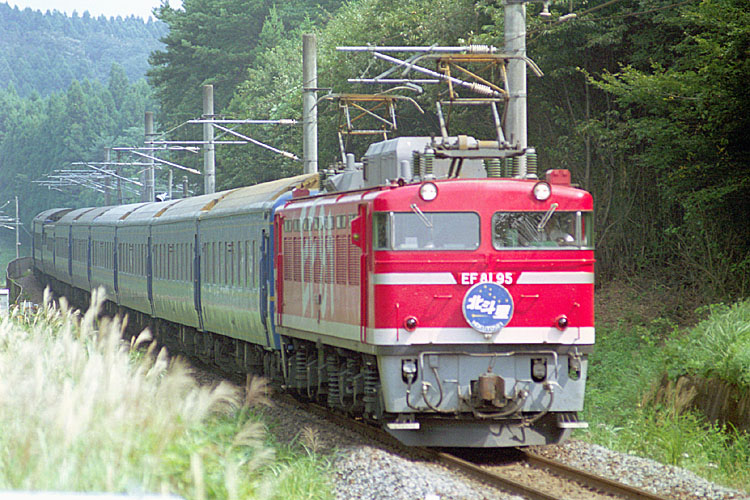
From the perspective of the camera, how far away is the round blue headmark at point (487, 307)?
1170cm

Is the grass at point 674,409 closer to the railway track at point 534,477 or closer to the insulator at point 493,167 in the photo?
the railway track at point 534,477

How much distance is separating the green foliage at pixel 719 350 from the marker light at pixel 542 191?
3.02 metres

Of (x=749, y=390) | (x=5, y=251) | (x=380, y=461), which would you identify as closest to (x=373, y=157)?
(x=380, y=461)

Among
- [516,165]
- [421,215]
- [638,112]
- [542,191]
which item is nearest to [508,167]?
[516,165]

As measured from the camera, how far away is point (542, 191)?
39.4 feet

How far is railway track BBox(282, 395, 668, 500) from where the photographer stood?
33.4 feet

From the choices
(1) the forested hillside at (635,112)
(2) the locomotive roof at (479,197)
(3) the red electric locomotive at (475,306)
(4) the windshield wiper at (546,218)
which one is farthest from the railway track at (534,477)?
(1) the forested hillside at (635,112)

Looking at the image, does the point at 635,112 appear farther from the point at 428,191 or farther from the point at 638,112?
the point at 428,191

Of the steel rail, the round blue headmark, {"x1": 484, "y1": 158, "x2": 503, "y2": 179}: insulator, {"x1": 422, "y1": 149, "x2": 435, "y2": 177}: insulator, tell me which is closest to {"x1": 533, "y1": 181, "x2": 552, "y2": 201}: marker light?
{"x1": 484, "y1": 158, "x2": 503, "y2": 179}: insulator

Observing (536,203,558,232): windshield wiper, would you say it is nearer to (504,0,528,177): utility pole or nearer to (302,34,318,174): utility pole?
(504,0,528,177): utility pole

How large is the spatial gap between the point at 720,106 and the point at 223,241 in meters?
8.43

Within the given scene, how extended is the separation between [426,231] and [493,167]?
137cm

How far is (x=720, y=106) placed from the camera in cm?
1608

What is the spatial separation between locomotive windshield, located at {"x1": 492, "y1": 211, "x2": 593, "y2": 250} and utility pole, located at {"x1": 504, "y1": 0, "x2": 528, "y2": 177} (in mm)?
2823
